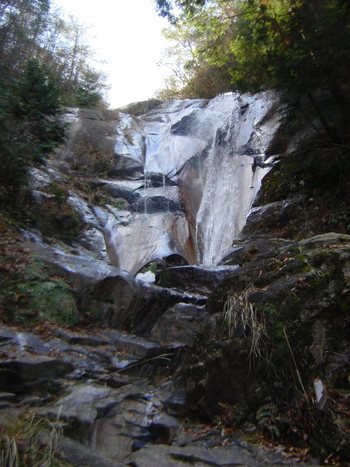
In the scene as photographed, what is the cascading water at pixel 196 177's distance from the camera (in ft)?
38.5

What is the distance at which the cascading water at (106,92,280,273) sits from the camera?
11.7 m

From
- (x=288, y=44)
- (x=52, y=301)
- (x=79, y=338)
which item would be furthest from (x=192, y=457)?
(x=288, y=44)

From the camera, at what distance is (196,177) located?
46.5 feet

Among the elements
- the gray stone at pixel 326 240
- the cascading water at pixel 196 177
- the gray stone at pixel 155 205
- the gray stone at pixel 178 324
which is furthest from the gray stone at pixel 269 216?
the gray stone at pixel 326 240

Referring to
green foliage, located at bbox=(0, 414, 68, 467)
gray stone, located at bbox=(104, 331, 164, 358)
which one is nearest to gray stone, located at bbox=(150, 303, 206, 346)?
gray stone, located at bbox=(104, 331, 164, 358)

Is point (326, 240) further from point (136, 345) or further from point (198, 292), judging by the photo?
point (198, 292)

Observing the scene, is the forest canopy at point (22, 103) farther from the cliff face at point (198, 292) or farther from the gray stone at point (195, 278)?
the gray stone at point (195, 278)

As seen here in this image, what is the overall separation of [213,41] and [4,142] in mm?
5550

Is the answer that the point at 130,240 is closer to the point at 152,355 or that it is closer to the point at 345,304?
the point at 152,355

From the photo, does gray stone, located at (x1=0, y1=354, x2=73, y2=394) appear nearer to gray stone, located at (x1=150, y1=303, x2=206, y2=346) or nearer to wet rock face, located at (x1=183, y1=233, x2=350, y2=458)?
wet rock face, located at (x1=183, y1=233, x2=350, y2=458)

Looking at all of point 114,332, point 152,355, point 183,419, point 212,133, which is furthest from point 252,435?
point 212,133

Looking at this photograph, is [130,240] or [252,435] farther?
[130,240]

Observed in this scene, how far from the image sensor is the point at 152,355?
20.5 ft

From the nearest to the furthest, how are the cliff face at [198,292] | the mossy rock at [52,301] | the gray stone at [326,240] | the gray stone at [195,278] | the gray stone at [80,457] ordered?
the gray stone at [80,457], the cliff face at [198,292], the gray stone at [326,240], the mossy rock at [52,301], the gray stone at [195,278]
